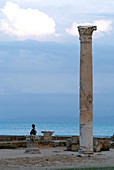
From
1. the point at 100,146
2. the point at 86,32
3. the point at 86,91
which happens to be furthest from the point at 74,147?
the point at 86,32

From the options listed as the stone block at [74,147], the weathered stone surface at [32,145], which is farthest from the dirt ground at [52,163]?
the stone block at [74,147]

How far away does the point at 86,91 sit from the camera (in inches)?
992

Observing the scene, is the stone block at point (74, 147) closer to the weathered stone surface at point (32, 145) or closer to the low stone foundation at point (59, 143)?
the low stone foundation at point (59, 143)

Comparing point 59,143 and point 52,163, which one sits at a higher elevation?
point 59,143

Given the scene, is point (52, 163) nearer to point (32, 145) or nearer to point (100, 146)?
point (32, 145)

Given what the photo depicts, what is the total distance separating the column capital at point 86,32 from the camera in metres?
25.4

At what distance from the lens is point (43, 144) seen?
3466cm

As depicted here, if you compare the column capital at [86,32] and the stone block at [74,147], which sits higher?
the column capital at [86,32]

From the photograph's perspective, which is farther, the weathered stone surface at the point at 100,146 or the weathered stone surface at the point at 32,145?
the weathered stone surface at the point at 100,146

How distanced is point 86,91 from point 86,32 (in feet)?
9.73

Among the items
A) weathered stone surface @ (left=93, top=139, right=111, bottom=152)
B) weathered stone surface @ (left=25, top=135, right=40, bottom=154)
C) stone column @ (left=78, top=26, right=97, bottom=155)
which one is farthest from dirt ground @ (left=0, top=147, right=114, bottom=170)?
weathered stone surface @ (left=93, top=139, right=111, bottom=152)

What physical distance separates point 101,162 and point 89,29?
6996 millimetres

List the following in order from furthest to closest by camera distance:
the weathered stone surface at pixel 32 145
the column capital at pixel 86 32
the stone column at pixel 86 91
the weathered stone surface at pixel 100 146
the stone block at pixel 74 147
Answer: the stone block at pixel 74 147 < the weathered stone surface at pixel 100 146 < the weathered stone surface at pixel 32 145 < the column capital at pixel 86 32 < the stone column at pixel 86 91

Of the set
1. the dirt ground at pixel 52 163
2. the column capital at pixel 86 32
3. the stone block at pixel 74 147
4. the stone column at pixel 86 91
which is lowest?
the dirt ground at pixel 52 163
